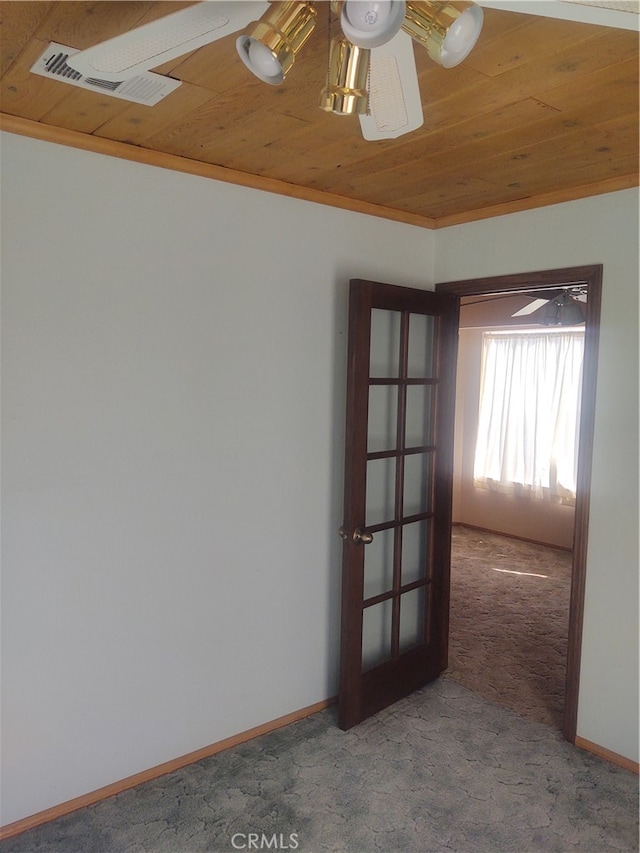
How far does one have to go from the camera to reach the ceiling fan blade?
46.7 inches

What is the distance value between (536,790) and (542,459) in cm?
408

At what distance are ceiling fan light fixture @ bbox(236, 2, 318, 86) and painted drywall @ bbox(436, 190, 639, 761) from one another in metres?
1.88

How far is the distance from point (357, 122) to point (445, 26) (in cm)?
92

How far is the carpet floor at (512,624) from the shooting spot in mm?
3281

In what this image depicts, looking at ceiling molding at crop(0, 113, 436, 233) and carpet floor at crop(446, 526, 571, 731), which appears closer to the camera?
ceiling molding at crop(0, 113, 436, 233)

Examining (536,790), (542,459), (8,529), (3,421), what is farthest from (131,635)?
(542,459)

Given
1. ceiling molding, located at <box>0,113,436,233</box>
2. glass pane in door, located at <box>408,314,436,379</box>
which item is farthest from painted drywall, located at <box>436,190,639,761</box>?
ceiling molding, located at <box>0,113,436,233</box>

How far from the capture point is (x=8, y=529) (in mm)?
2066

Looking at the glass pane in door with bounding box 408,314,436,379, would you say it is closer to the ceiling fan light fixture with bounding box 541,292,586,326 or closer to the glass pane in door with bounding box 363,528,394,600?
the glass pane in door with bounding box 363,528,394,600

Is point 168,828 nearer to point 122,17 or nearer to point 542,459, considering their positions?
point 122,17

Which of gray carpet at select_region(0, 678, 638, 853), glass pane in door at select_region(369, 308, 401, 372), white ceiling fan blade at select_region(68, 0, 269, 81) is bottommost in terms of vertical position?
gray carpet at select_region(0, 678, 638, 853)

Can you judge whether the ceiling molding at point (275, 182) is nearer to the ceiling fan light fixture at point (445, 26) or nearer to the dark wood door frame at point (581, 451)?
the dark wood door frame at point (581, 451)

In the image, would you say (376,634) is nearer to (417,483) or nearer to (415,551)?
(415,551)

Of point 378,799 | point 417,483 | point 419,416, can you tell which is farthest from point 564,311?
point 378,799
